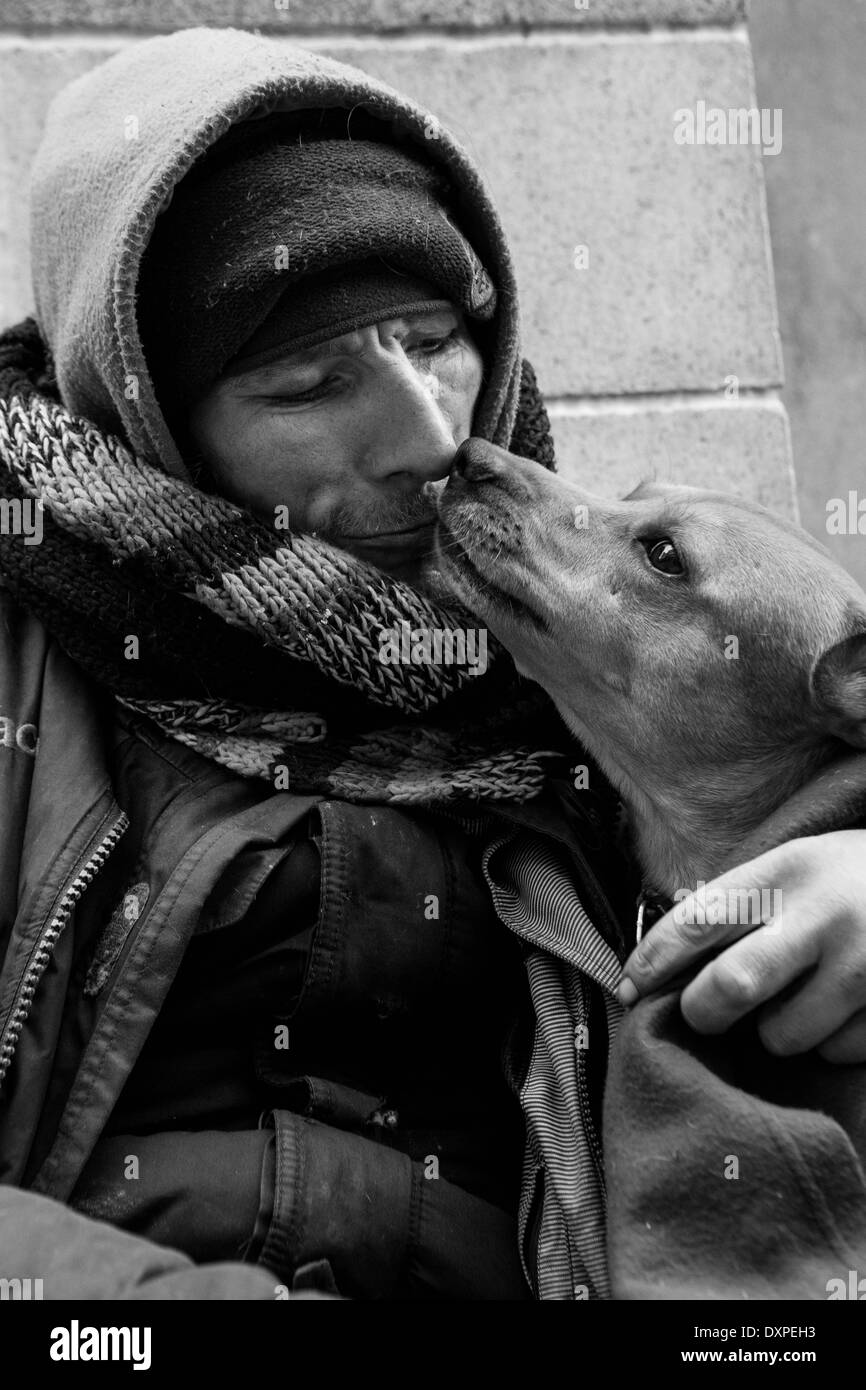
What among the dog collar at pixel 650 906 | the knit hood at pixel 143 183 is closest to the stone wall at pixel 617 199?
the knit hood at pixel 143 183

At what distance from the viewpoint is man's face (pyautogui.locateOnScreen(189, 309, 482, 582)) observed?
2.22 meters

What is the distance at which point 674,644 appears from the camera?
229 centimetres

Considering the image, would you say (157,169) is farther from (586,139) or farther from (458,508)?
(586,139)

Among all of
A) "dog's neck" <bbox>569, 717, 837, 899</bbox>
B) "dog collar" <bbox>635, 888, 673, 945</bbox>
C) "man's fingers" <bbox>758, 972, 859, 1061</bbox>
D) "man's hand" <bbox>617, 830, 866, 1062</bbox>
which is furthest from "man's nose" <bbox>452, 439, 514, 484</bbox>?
"man's fingers" <bbox>758, 972, 859, 1061</bbox>

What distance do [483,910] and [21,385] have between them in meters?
1.12

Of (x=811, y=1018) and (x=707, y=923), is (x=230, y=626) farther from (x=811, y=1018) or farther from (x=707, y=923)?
(x=811, y=1018)

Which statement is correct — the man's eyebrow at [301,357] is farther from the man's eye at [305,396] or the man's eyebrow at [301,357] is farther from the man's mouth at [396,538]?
the man's mouth at [396,538]

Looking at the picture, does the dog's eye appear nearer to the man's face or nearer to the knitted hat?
the man's face

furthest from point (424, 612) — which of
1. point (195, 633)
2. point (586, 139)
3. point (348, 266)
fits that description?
point (586, 139)

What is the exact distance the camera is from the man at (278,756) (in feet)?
6.15

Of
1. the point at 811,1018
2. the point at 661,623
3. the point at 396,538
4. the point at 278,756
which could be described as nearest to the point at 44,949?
the point at 278,756

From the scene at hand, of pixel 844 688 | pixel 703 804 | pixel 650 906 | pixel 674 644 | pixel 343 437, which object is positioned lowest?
pixel 650 906

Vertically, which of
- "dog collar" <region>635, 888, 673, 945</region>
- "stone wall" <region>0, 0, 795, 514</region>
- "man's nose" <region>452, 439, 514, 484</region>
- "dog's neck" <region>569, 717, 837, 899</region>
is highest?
"stone wall" <region>0, 0, 795, 514</region>

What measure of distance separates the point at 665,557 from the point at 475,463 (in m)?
0.36
